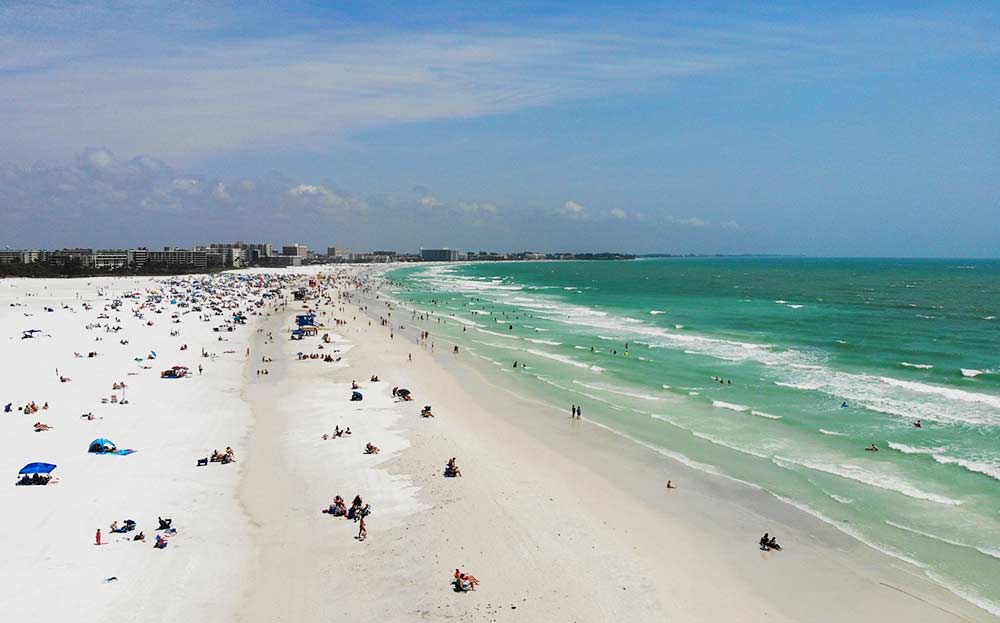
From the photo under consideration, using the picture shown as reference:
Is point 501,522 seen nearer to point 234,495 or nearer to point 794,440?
point 234,495

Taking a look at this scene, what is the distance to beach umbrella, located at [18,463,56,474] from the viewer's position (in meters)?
19.8

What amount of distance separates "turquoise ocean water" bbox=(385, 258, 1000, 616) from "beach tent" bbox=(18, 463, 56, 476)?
20.7 meters

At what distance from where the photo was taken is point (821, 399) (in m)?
33.2

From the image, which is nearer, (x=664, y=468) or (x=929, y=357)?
(x=664, y=468)

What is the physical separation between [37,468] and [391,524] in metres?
11.1

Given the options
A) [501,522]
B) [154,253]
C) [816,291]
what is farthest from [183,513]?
[154,253]

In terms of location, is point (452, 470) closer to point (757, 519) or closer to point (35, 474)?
point (757, 519)

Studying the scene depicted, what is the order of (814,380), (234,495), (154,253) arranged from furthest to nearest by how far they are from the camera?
1. (154,253)
2. (814,380)
3. (234,495)

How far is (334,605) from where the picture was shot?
14219mm

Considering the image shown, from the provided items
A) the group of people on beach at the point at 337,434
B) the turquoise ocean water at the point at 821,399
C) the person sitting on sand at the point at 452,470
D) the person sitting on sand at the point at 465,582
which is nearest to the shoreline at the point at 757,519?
the turquoise ocean water at the point at 821,399

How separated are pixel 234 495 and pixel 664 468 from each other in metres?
14.5

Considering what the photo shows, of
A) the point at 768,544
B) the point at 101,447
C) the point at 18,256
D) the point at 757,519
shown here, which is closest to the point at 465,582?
the point at 768,544

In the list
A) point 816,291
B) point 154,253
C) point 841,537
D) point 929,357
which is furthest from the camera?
point 154,253

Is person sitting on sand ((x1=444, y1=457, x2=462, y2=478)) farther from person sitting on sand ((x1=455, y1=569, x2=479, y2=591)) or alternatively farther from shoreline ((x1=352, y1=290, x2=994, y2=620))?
person sitting on sand ((x1=455, y1=569, x2=479, y2=591))
